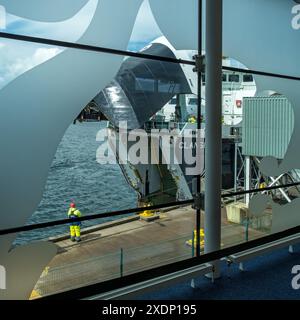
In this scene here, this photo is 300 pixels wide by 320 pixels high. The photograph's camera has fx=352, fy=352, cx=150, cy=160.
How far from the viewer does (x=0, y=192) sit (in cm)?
166

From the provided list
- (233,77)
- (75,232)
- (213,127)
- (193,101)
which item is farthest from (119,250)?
(233,77)

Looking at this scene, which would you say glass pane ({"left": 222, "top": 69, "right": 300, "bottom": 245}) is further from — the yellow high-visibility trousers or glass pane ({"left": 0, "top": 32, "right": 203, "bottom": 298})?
the yellow high-visibility trousers

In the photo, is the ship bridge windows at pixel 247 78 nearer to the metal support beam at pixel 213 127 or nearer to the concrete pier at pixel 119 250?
the metal support beam at pixel 213 127

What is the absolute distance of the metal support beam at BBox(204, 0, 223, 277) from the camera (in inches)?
84.8

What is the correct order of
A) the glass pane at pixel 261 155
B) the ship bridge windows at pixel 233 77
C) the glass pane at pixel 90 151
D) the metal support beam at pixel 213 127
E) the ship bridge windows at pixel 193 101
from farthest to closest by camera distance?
1. the ship bridge windows at pixel 233 77
2. the glass pane at pixel 261 155
3. the ship bridge windows at pixel 193 101
4. the metal support beam at pixel 213 127
5. the glass pane at pixel 90 151

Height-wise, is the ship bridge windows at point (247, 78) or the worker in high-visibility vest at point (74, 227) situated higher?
the ship bridge windows at point (247, 78)

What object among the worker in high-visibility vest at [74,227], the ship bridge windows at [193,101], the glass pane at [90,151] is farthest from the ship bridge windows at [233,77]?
the worker in high-visibility vest at [74,227]

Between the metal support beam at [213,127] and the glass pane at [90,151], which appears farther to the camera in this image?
the metal support beam at [213,127]

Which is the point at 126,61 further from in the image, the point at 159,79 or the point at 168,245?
the point at 168,245

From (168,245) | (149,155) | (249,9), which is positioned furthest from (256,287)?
(249,9)

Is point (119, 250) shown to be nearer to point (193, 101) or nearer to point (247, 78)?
point (193, 101)

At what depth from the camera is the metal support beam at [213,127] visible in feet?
7.07

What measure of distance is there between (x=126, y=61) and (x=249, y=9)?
1.14 meters

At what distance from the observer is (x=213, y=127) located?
2.21 meters
